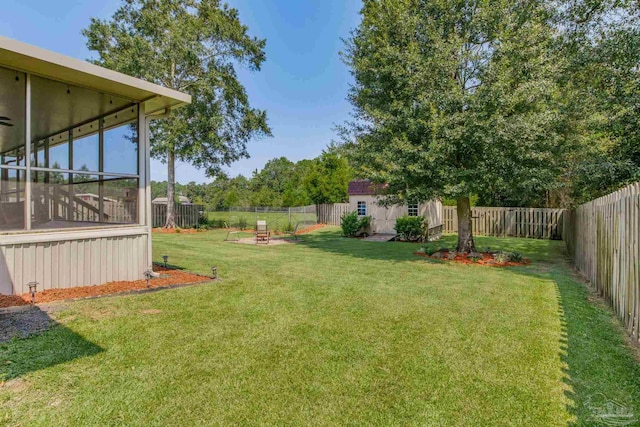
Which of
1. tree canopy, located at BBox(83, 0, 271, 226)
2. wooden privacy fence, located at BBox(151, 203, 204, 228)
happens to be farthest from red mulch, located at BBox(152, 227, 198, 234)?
wooden privacy fence, located at BBox(151, 203, 204, 228)

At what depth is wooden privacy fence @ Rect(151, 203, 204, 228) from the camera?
20.6m

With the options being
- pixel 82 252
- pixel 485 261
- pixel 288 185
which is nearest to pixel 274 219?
pixel 485 261

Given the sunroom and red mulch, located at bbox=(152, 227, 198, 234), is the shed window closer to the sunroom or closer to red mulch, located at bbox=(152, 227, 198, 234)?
red mulch, located at bbox=(152, 227, 198, 234)

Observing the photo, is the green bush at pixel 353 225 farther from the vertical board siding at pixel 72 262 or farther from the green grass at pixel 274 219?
the vertical board siding at pixel 72 262

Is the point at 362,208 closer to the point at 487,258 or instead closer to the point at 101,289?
the point at 487,258

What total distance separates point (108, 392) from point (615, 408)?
3722mm

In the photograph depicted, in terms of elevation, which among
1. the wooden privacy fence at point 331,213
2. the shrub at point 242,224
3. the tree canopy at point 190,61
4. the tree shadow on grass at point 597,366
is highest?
the tree canopy at point 190,61

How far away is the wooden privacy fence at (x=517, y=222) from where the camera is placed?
16.0 m

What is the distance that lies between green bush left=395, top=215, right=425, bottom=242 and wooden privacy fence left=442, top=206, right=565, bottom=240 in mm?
5057

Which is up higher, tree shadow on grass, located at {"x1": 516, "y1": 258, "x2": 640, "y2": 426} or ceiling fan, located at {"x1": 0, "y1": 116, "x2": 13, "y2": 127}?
ceiling fan, located at {"x1": 0, "y1": 116, "x2": 13, "y2": 127}

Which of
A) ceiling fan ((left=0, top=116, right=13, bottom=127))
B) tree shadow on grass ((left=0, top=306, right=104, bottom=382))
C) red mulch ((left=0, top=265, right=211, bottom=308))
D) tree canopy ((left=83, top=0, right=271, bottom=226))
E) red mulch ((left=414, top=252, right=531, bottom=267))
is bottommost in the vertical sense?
red mulch ((left=414, top=252, right=531, bottom=267))

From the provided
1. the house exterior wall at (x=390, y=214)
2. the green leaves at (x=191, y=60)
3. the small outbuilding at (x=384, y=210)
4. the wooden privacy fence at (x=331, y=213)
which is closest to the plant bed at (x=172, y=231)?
the green leaves at (x=191, y=60)

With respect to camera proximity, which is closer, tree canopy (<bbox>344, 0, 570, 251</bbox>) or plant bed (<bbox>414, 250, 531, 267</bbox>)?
tree canopy (<bbox>344, 0, 570, 251</bbox>)

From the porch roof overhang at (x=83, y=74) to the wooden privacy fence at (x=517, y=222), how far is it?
52.8 ft
